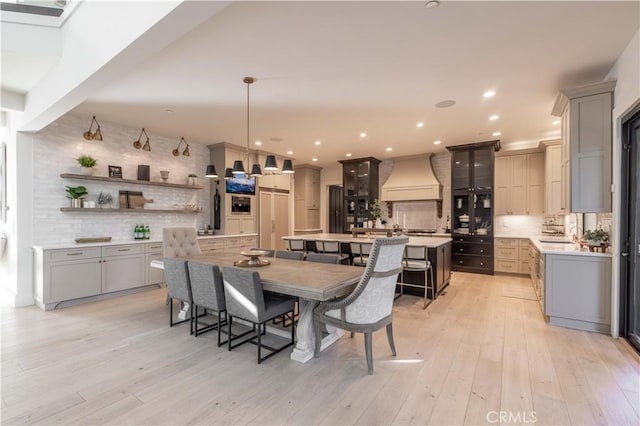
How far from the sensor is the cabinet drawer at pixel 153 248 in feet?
16.6

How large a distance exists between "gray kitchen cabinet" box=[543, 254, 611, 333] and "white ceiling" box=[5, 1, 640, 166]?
6.87 ft

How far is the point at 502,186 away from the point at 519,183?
310 millimetres

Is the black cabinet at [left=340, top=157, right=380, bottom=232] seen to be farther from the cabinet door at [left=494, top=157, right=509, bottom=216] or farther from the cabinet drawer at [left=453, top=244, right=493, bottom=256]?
the cabinet door at [left=494, top=157, right=509, bottom=216]

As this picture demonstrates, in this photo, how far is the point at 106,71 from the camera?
250cm

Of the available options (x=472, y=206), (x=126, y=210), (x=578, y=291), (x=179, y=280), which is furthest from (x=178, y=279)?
(x=472, y=206)

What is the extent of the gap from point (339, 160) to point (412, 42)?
5.71m

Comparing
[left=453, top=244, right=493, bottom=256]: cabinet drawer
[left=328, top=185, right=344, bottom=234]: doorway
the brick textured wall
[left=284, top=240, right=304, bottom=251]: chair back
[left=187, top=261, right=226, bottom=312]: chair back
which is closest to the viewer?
[left=187, top=261, right=226, bottom=312]: chair back

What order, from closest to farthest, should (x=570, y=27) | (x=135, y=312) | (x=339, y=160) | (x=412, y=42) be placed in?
(x=570, y=27) < (x=412, y=42) < (x=135, y=312) < (x=339, y=160)

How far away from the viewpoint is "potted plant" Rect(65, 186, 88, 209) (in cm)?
458

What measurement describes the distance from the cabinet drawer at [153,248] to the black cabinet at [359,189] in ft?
15.7

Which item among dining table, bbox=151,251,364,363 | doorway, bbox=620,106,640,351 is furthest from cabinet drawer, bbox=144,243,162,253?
doorway, bbox=620,106,640,351

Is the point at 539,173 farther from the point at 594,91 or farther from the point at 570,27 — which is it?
the point at 570,27

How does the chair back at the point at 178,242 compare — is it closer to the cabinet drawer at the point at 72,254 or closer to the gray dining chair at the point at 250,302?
the cabinet drawer at the point at 72,254

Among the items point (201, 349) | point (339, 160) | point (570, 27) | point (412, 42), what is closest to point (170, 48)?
point (412, 42)
